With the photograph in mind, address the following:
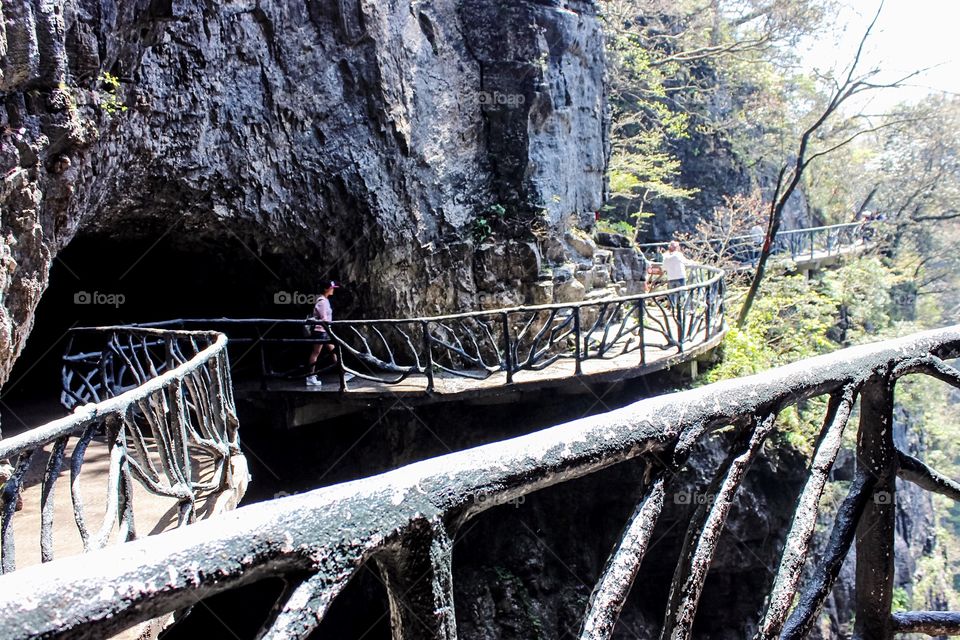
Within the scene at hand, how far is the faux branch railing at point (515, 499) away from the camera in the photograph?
2.01ft

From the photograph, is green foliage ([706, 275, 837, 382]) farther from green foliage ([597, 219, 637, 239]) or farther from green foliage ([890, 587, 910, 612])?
green foliage ([890, 587, 910, 612])

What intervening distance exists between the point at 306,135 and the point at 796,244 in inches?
597

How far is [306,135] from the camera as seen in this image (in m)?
9.04

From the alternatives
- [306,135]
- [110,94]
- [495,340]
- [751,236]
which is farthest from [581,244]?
[110,94]

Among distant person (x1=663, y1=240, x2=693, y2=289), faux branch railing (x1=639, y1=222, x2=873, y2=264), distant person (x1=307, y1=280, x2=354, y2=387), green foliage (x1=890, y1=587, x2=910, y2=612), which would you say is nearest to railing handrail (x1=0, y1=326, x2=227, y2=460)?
distant person (x1=307, y1=280, x2=354, y2=387)

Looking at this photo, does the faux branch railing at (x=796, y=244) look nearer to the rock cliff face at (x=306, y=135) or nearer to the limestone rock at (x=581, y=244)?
the limestone rock at (x=581, y=244)

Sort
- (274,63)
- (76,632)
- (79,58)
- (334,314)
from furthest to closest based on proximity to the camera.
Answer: (334,314) → (274,63) → (79,58) → (76,632)

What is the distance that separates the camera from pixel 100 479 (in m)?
5.14

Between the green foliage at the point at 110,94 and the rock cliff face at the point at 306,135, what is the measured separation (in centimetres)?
2

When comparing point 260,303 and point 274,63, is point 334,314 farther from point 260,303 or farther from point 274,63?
point 274,63

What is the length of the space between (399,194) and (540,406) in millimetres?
4009

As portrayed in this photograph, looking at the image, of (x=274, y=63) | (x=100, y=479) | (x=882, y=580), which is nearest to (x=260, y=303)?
(x=274, y=63)

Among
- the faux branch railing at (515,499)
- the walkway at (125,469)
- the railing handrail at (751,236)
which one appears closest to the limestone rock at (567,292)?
the railing handrail at (751,236)

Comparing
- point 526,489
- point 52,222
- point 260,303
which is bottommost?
point 260,303
